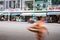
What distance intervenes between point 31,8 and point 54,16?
2571 millimetres

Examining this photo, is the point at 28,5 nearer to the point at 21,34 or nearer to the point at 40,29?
the point at 21,34

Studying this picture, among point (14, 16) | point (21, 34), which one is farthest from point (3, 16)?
point (21, 34)

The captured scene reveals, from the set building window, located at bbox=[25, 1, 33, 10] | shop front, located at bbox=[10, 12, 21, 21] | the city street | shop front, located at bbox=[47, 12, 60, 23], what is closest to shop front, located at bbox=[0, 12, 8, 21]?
shop front, located at bbox=[10, 12, 21, 21]

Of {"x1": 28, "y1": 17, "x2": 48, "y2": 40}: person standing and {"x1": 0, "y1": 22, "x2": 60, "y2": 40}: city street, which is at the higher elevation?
{"x1": 28, "y1": 17, "x2": 48, "y2": 40}: person standing

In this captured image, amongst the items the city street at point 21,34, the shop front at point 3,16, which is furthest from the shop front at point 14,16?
the city street at point 21,34

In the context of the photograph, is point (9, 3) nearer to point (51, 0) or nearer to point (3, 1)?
point (3, 1)

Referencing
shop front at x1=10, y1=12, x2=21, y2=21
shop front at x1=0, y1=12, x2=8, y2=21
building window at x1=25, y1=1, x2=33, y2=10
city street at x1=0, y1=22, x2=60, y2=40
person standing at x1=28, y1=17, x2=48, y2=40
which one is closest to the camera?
person standing at x1=28, y1=17, x2=48, y2=40

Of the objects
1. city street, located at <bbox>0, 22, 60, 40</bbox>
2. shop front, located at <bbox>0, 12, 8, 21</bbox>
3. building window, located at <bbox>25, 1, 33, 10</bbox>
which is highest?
building window, located at <bbox>25, 1, 33, 10</bbox>

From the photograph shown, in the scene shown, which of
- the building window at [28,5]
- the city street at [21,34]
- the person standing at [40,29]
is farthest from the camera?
the building window at [28,5]

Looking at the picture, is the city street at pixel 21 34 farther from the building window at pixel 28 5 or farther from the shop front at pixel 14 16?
the building window at pixel 28 5

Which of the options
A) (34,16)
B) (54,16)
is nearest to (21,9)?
(34,16)

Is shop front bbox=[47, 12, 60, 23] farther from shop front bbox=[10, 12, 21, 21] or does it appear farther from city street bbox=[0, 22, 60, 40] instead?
city street bbox=[0, 22, 60, 40]

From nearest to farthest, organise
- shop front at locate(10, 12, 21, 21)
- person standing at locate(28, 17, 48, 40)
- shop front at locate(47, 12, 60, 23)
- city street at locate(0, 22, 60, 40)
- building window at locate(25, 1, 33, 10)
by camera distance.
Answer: person standing at locate(28, 17, 48, 40), city street at locate(0, 22, 60, 40), shop front at locate(47, 12, 60, 23), shop front at locate(10, 12, 21, 21), building window at locate(25, 1, 33, 10)

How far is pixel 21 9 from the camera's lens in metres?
22.4
